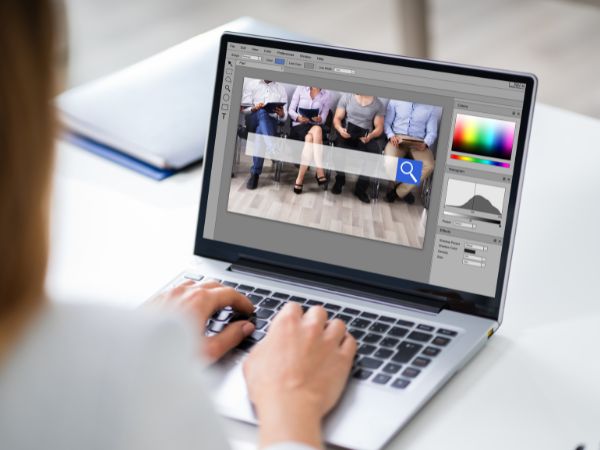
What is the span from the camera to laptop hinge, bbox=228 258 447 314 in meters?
1.01

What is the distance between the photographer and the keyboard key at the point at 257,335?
94 centimetres

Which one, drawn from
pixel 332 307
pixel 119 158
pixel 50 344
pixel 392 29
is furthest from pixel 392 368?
pixel 392 29

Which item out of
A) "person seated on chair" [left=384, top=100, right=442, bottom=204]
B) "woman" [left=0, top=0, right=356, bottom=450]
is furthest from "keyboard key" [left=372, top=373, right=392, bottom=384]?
"woman" [left=0, top=0, right=356, bottom=450]

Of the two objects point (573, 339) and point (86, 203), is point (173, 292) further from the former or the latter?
point (573, 339)

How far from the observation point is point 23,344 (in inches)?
19.4

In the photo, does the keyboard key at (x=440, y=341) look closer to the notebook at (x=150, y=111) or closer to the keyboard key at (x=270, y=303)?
the keyboard key at (x=270, y=303)

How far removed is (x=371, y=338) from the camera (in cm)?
95

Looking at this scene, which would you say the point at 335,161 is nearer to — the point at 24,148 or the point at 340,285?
the point at 340,285

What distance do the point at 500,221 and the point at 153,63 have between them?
2.42ft

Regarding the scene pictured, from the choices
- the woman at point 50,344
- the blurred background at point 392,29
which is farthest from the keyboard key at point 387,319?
the blurred background at point 392,29

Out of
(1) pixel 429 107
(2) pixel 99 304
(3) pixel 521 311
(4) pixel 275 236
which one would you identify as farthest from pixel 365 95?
(2) pixel 99 304

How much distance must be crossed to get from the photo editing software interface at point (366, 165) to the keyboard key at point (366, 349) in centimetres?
12

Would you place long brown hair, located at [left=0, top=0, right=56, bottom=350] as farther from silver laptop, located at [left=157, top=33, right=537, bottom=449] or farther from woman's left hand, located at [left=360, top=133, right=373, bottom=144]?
woman's left hand, located at [left=360, top=133, right=373, bottom=144]

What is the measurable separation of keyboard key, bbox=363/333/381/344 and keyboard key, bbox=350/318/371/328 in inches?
0.8
